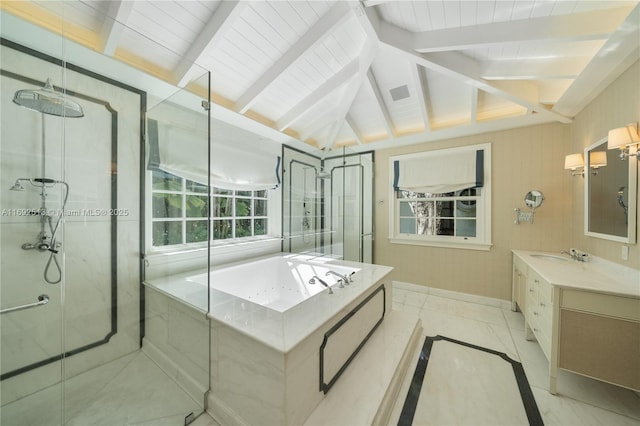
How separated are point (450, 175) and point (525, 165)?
83 cm

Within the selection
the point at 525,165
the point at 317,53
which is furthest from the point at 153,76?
the point at 525,165

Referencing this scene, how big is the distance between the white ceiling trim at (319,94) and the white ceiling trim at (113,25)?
1.61 metres

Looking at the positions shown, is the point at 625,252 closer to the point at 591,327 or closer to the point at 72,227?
the point at 591,327

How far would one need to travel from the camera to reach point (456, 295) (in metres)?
3.24

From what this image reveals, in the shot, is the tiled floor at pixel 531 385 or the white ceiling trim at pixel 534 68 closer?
the tiled floor at pixel 531 385

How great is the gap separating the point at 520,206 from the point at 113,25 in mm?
4348

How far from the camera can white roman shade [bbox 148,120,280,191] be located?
1930 mm

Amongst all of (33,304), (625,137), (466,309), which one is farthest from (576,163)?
(33,304)

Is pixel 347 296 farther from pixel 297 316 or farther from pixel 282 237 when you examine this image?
pixel 282 237

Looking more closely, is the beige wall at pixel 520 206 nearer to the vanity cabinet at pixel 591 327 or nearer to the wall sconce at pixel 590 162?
the wall sconce at pixel 590 162

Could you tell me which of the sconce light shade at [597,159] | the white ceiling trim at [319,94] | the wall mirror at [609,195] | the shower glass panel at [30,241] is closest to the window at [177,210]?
the shower glass panel at [30,241]

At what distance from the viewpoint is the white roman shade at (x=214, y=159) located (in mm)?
1930

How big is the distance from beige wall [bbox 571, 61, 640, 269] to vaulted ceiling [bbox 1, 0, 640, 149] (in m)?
0.10

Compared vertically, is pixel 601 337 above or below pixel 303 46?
below
